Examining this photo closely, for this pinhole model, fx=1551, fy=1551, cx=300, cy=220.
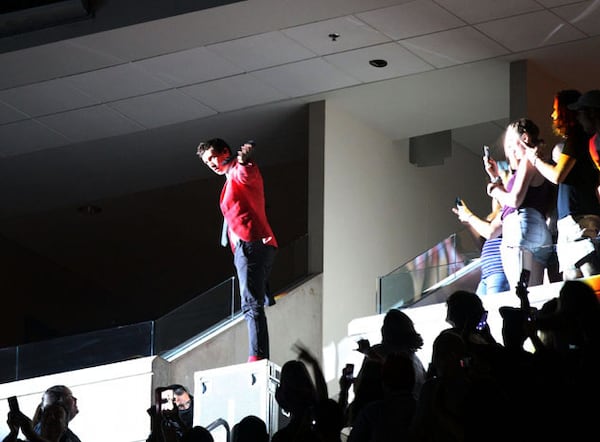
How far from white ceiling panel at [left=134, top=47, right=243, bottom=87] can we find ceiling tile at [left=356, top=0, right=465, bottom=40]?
1958mm

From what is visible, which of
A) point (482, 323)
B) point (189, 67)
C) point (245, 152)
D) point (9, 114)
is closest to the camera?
point (482, 323)

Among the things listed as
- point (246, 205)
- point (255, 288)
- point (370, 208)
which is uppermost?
point (370, 208)

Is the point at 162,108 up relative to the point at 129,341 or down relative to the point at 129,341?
up

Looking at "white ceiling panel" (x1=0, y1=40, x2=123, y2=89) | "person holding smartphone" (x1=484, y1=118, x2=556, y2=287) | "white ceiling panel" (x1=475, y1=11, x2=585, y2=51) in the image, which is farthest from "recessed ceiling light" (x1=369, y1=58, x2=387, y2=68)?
"person holding smartphone" (x1=484, y1=118, x2=556, y2=287)

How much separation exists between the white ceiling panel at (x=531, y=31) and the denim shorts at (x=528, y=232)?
4.08m

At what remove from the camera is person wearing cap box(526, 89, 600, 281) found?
445 inches

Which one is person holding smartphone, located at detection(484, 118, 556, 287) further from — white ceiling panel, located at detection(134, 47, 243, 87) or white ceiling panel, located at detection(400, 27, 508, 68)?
white ceiling panel, located at detection(134, 47, 243, 87)

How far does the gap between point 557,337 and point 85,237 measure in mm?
17620

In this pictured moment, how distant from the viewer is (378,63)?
17109mm

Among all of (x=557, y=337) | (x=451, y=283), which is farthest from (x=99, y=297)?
(x=557, y=337)

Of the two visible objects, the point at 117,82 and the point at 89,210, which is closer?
the point at 117,82

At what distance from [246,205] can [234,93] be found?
427 centimetres

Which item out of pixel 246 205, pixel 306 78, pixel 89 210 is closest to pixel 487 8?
pixel 306 78

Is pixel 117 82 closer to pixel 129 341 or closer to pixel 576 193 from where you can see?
pixel 129 341
